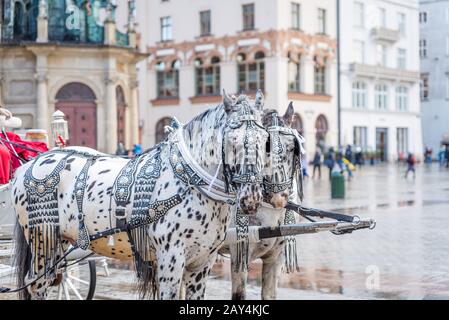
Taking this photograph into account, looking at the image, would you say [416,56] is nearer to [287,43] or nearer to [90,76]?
[287,43]

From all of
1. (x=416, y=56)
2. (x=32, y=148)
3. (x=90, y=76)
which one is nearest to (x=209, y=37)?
(x=416, y=56)

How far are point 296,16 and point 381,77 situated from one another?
32.3 feet

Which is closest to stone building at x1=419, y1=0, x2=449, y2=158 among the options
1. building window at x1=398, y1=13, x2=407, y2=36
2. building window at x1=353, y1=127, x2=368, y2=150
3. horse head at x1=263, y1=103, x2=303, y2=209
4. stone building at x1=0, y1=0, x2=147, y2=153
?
building window at x1=398, y1=13, x2=407, y2=36

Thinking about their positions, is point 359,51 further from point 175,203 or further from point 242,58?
point 175,203

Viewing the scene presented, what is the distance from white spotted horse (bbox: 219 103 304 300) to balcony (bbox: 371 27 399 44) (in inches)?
1932

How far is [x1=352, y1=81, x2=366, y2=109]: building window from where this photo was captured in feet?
174

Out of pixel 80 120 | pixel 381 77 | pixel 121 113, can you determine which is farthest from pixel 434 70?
pixel 80 120

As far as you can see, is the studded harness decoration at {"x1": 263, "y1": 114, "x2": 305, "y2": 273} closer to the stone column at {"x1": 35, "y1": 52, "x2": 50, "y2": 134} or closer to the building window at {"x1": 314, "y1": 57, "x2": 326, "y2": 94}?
the stone column at {"x1": 35, "y1": 52, "x2": 50, "y2": 134}

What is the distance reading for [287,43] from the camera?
156 ft

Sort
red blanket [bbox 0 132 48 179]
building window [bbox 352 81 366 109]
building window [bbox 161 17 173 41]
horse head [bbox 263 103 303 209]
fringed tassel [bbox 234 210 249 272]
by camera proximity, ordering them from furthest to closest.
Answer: building window [bbox 352 81 366 109] < building window [bbox 161 17 173 41] < red blanket [bbox 0 132 48 179] < fringed tassel [bbox 234 210 249 272] < horse head [bbox 263 103 303 209]

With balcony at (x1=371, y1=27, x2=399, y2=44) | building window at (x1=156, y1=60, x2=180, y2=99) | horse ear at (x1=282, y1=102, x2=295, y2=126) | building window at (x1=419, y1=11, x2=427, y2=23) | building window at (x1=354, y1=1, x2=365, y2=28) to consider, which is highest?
building window at (x1=419, y1=11, x2=427, y2=23)

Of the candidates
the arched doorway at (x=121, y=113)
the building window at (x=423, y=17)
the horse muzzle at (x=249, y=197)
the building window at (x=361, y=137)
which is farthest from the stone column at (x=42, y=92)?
the building window at (x=423, y=17)

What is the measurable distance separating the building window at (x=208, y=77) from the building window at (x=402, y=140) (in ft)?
52.9

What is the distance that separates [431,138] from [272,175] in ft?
205
